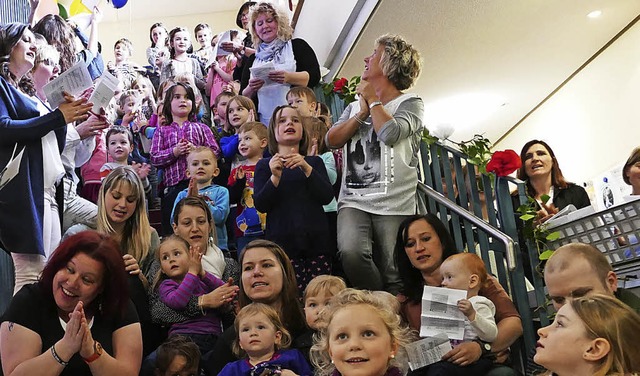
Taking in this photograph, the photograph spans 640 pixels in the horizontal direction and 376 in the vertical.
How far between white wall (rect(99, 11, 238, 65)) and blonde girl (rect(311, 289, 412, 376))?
12075 millimetres

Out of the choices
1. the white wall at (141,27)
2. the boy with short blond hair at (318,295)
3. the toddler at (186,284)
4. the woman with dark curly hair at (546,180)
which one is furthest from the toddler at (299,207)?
the white wall at (141,27)

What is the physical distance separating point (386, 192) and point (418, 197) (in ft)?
1.22

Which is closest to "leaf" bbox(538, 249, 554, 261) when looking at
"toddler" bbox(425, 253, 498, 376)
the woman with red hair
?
"toddler" bbox(425, 253, 498, 376)

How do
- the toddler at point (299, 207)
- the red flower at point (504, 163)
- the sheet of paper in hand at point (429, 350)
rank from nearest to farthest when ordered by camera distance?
the sheet of paper in hand at point (429, 350), the red flower at point (504, 163), the toddler at point (299, 207)

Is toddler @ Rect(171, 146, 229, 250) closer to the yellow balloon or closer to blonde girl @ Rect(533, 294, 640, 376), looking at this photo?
blonde girl @ Rect(533, 294, 640, 376)

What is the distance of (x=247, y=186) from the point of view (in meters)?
5.01

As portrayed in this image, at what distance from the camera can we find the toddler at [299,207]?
13.3 ft

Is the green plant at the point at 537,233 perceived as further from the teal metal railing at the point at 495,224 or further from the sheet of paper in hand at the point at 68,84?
the sheet of paper in hand at the point at 68,84

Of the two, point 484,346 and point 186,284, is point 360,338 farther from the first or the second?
point 186,284

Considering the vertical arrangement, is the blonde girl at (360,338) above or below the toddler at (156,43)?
below

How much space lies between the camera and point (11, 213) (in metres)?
3.50

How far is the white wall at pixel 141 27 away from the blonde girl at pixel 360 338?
39.6 ft

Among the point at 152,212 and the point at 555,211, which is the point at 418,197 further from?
the point at 152,212

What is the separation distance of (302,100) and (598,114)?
3742 millimetres
